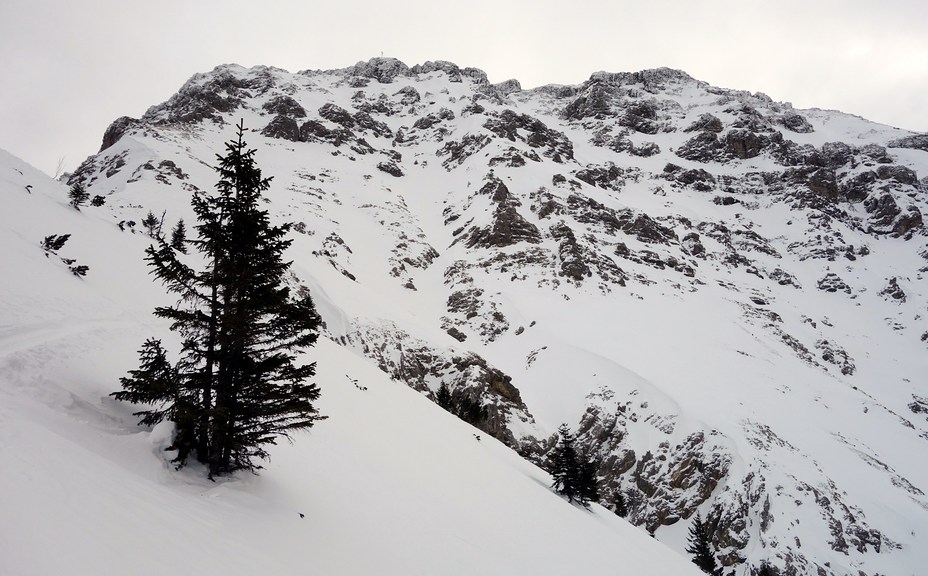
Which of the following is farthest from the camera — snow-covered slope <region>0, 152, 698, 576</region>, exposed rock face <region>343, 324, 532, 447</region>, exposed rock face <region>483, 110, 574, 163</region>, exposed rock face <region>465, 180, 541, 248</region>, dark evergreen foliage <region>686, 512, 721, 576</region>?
exposed rock face <region>483, 110, 574, 163</region>

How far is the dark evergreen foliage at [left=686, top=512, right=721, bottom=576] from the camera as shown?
28.5 metres

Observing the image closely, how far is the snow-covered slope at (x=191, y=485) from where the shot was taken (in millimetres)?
5309

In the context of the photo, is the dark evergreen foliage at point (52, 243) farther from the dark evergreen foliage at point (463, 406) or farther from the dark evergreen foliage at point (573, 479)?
the dark evergreen foliage at point (463, 406)

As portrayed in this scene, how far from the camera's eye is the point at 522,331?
2055 inches

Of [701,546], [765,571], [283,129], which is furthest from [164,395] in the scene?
[283,129]

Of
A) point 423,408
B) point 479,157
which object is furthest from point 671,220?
point 423,408

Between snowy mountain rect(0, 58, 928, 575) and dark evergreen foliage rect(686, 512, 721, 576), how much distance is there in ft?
2.83

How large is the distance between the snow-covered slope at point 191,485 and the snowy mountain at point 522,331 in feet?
0.25

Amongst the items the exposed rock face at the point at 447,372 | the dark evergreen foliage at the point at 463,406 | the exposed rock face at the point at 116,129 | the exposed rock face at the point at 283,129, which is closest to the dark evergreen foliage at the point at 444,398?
the dark evergreen foliage at the point at 463,406

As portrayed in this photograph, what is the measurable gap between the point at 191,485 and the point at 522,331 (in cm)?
4583

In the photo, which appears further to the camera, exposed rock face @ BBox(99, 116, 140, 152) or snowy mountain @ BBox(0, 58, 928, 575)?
exposed rock face @ BBox(99, 116, 140, 152)

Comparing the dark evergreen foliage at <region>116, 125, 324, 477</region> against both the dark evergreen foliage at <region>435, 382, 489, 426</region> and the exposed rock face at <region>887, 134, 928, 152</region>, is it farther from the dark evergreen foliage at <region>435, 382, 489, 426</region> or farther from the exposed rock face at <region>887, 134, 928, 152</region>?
the exposed rock face at <region>887, 134, 928, 152</region>

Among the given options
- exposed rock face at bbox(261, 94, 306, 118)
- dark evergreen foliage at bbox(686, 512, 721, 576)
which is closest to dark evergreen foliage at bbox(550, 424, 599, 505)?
dark evergreen foliage at bbox(686, 512, 721, 576)

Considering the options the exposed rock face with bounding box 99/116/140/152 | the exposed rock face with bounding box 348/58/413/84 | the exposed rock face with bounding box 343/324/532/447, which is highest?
the exposed rock face with bounding box 348/58/413/84
